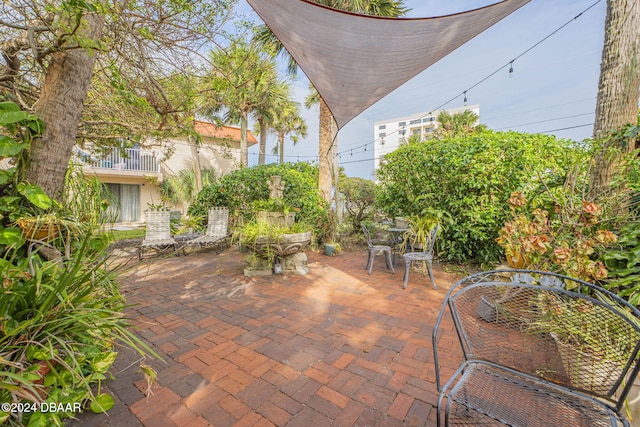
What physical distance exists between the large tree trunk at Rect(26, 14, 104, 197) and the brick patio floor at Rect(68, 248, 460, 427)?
967 millimetres

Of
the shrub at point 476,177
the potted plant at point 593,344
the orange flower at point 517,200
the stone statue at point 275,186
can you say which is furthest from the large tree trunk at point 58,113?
the shrub at point 476,177

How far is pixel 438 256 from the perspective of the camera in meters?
4.86

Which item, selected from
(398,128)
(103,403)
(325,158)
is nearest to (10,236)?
(103,403)

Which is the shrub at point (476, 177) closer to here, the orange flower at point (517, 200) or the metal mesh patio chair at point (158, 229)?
the orange flower at point (517, 200)

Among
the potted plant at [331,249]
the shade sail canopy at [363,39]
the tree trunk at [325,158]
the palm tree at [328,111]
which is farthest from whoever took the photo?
the tree trunk at [325,158]

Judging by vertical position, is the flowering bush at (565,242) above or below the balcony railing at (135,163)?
below

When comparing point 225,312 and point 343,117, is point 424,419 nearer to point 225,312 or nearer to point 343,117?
point 225,312

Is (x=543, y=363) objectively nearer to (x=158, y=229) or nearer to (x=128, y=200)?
(x=158, y=229)

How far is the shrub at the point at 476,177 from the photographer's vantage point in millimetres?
3969

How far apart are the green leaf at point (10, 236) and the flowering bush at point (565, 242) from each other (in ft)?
12.0

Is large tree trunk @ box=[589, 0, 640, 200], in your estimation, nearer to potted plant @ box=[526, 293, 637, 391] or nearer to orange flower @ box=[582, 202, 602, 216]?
orange flower @ box=[582, 202, 602, 216]

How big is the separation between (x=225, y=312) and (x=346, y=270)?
2.29 metres

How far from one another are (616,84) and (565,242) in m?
1.86

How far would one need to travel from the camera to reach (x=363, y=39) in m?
2.62
